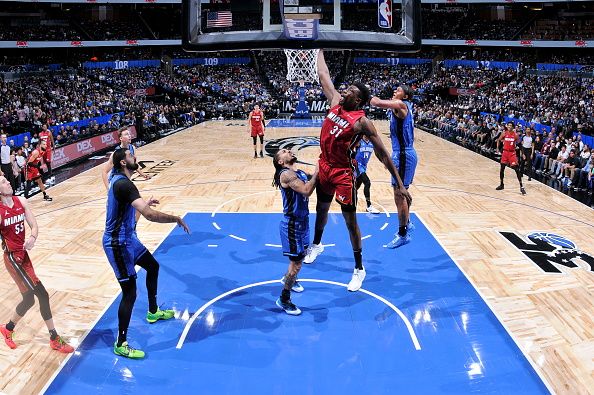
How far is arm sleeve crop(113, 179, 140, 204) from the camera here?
4460 mm

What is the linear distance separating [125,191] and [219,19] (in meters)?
4.55

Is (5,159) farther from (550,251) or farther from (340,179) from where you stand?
(550,251)

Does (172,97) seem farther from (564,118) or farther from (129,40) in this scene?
(564,118)

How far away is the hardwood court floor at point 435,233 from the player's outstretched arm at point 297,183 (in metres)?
2.61

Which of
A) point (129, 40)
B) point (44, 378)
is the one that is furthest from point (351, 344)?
point (129, 40)

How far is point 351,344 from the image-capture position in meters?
5.14

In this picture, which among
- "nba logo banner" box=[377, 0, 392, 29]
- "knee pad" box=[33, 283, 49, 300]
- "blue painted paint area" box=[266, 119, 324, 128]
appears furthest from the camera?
"blue painted paint area" box=[266, 119, 324, 128]

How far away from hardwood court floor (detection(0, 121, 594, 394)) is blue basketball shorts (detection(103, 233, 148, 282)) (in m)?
1.07

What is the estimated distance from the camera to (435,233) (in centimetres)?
877

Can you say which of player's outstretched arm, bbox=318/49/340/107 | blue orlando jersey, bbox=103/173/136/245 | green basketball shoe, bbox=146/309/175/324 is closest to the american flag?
player's outstretched arm, bbox=318/49/340/107

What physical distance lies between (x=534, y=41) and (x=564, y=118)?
19.5 metres

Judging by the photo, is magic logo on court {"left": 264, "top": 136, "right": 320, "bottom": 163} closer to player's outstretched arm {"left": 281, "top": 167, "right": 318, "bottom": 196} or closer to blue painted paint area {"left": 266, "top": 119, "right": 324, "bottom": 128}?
blue painted paint area {"left": 266, "top": 119, "right": 324, "bottom": 128}

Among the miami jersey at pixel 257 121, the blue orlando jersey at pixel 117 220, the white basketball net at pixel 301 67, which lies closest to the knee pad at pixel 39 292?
the blue orlando jersey at pixel 117 220

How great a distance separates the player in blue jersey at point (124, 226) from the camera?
4.47m
